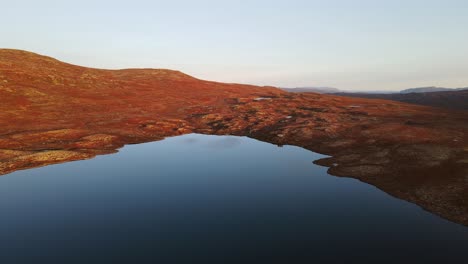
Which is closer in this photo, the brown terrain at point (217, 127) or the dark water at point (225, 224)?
the dark water at point (225, 224)

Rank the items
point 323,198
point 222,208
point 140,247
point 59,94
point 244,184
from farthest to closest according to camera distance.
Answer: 1. point 59,94
2. point 244,184
3. point 323,198
4. point 222,208
5. point 140,247

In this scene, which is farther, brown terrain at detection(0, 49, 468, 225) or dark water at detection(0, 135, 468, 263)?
brown terrain at detection(0, 49, 468, 225)

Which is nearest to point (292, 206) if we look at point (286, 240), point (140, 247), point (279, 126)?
point (286, 240)

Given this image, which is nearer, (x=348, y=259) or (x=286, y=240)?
(x=348, y=259)

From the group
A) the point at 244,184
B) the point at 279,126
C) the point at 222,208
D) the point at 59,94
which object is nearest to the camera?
the point at 222,208

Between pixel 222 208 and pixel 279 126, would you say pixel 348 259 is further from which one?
pixel 279 126

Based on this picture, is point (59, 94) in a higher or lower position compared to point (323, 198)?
higher

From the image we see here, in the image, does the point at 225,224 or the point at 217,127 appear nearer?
the point at 225,224
